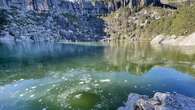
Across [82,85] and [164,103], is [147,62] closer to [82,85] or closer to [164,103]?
[82,85]

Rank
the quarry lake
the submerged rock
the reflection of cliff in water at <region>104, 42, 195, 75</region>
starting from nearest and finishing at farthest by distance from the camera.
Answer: the submerged rock → the quarry lake → the reflection of cliff in water at <region>104, 42, 195, 75</region>

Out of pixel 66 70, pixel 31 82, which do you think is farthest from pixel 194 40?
pixel 31 82

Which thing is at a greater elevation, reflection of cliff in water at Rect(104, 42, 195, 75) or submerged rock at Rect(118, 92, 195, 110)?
submerged rock at Rect(118, 92, 195, 110)

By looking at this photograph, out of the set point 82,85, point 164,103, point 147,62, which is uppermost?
point 164,103

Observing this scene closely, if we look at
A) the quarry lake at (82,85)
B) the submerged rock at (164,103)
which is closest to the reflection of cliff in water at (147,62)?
the quarry lake at (82,85)

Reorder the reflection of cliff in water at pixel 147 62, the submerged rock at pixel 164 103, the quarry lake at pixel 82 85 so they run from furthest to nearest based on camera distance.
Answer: the reflection of cliff in water at pixel 147 62
the quarry lake at pixel 82 85
the submerged rock at pixel 164 103

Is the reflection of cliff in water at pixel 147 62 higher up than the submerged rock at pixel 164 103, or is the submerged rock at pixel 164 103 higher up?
the submerged rock at pixel 164 103

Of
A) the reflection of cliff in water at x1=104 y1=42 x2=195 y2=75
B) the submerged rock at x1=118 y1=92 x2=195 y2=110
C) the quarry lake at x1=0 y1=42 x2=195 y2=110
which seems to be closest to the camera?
the submerged rock at x1=118 y1=92 x2=195 y2=110

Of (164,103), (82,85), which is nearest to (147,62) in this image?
(82,85)

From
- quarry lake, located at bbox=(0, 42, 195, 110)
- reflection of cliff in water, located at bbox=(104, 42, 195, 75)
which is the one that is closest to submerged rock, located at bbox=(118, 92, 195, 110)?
quarry lake, located at bbox=(0, 42, 195, 110)

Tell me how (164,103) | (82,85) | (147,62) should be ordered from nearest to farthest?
(164,103)
(82,85)
(147,62)

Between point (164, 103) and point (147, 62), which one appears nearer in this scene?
point (164, 103)

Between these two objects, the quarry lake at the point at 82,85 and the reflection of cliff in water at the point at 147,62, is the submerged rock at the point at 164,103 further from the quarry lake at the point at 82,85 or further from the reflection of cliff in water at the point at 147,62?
the reflection of cliff in water at the point at 147,62

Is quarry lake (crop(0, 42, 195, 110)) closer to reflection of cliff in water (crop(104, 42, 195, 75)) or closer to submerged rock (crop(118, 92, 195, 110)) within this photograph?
reflection of cliff in water (crop(104, 42, 195, 75))
